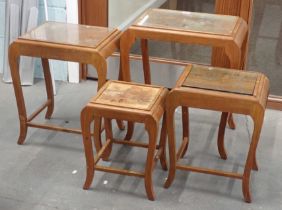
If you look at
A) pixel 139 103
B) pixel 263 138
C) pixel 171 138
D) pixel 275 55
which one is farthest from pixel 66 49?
pixel 275 55

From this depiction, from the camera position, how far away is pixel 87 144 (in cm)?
219

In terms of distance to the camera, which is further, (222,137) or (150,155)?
(222,137)

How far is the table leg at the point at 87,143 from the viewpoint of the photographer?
6.91 feet

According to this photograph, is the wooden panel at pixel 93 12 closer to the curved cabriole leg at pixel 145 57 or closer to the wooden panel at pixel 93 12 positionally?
the wooden panel at pixel 93 12

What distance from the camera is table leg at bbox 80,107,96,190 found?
83.0 inches

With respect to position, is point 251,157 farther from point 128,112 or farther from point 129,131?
point 129,131

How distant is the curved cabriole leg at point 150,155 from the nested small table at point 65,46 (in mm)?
395

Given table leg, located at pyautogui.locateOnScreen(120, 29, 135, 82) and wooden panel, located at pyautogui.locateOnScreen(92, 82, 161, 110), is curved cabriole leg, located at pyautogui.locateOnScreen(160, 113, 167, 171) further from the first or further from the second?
table leg, located at pyautogui.locateOnScreen(120, 29, 135, 82)

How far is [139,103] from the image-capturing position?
82.8 inches

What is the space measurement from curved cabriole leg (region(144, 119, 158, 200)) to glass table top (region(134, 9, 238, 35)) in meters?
0.53

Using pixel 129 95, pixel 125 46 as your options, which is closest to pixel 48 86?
pixel 125 46

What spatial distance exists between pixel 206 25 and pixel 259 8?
76 cm

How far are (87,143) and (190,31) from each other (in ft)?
2.30

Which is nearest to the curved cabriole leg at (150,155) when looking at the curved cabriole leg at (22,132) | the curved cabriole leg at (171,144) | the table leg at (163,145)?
the curved cabriole leg at (171,144)
